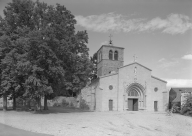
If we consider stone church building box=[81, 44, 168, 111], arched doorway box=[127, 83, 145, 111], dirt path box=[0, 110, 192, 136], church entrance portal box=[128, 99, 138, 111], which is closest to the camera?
dirt path box=[0, 110, 192, 136]

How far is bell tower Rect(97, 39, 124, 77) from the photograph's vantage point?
3925 cm

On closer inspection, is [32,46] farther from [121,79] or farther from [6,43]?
[121,79]

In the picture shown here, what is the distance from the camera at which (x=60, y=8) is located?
24781 millimetres

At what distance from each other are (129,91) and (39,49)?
60.3 ft

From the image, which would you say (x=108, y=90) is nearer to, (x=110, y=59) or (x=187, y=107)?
(x=110, y=59)

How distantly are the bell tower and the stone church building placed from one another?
4885mm

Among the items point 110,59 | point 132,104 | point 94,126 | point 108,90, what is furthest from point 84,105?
point 94,126

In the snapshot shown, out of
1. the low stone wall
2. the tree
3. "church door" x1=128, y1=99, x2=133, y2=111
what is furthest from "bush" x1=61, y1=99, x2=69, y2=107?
the tree

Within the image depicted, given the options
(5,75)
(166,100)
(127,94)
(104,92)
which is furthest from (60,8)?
(166,100)

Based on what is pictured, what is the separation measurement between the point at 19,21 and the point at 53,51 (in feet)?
24.8

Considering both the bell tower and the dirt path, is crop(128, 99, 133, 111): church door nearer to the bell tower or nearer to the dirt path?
the bell tower

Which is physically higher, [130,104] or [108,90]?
[108,90]

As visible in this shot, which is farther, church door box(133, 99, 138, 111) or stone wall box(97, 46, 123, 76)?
stone wall box(97, 46, 123, 76)

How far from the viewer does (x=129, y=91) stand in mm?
33875
